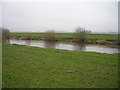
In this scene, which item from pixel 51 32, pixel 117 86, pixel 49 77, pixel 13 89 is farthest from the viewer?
pixel 51 32

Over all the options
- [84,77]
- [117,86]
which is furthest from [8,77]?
[117,86]

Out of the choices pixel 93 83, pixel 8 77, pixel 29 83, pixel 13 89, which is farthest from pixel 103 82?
pixel 8 77

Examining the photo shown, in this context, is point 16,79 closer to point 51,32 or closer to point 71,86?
point 71,86

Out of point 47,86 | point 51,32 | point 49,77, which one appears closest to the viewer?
point 47,86

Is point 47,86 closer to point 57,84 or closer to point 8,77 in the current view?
point 57,84

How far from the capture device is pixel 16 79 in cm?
403

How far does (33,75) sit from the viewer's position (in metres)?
4.46

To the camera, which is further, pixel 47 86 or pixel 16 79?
pixel 16 79

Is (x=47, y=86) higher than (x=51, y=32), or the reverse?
(x=51, y=32)

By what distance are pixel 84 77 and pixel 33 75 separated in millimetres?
2095

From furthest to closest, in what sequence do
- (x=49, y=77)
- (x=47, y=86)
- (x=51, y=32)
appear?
(x=51, y=32) → (x=49, y=77) → (x=47, y=86)

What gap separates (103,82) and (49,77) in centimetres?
208

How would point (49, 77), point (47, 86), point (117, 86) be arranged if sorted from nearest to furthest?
point (47, 86)
point (117, 86)
point (49, 77)

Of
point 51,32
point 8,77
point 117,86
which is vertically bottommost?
point 117,86
